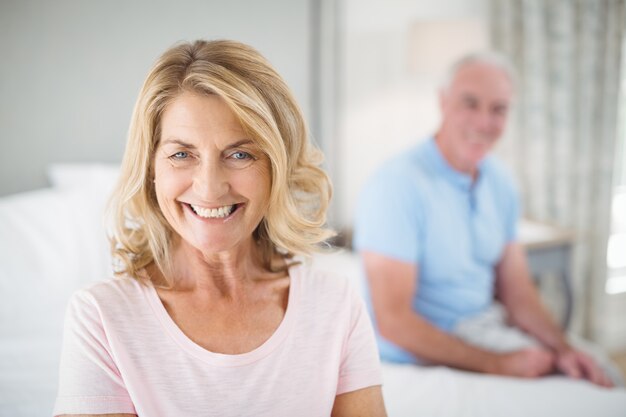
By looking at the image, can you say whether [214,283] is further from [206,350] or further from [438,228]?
[438,228]

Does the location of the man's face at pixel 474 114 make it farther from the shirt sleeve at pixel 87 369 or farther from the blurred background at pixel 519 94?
the shirt sleeve at pixel 87 369

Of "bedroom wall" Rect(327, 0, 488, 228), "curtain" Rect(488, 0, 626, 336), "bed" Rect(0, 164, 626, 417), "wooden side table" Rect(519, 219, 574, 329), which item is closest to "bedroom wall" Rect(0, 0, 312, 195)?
"bed" Rect(0, 164, 626, 417)

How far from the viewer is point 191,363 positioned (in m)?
0.73

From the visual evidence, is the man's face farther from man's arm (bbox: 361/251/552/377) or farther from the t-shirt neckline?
the t-shirt neckline

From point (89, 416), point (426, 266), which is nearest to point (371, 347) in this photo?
point (89, 416)

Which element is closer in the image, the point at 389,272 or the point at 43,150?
the point at 43,150

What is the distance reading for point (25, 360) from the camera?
983mm

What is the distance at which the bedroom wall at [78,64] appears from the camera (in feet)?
3.79

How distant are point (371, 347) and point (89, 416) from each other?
385mm

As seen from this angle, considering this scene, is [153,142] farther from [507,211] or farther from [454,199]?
[507,211]

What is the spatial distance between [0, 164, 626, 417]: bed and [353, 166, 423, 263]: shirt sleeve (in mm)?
281

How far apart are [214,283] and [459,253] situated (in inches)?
34.2

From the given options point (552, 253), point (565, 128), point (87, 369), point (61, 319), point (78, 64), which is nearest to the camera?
point (87, 369)

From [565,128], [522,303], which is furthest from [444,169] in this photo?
[565,128]
